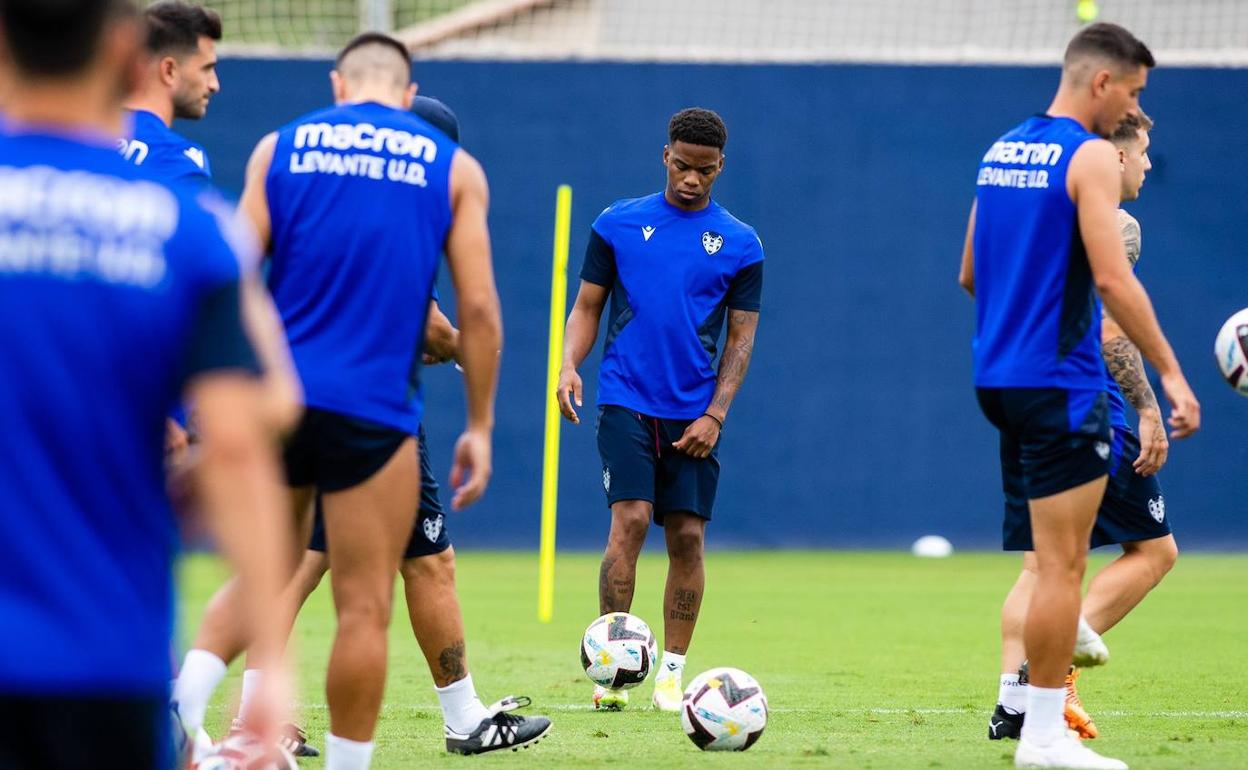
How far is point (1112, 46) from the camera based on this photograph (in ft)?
17.9

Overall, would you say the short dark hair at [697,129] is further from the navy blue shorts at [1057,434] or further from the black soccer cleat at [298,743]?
the black soccer cleat at [298,743]

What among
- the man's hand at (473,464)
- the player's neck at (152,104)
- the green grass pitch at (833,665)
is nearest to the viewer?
the man's hand at (473,464)

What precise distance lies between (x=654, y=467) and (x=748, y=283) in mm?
945

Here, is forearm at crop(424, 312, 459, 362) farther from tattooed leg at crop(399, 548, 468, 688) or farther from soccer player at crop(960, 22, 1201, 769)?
soccer player at crop(960, 22, 1201, 769)

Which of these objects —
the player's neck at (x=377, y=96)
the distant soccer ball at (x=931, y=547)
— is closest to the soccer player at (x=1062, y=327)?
the player's neck at (x=377, y=96)

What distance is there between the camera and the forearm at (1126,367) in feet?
21.9

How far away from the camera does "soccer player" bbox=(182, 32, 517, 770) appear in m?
4.41

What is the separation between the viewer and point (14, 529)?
2285mm

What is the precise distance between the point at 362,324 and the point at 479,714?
1.99 m

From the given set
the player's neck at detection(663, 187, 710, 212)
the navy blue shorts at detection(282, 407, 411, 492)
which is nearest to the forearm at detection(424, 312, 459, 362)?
the navy blue shorts at detection(282, 407, 411, 492)

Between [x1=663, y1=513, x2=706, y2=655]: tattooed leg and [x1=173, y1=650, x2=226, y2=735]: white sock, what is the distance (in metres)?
2.68

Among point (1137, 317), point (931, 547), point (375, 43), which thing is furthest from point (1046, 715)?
point (931, 547)

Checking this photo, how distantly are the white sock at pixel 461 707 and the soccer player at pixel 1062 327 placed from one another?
1810 mm

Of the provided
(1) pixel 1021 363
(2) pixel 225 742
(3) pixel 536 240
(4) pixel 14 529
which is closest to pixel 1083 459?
(1) pixel 1021 363
